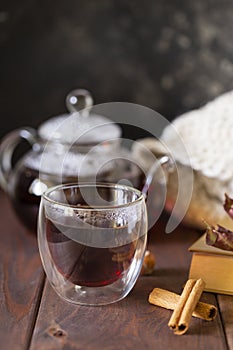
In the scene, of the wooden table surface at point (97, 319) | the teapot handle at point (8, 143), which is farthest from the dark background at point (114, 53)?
the wooden table surface at point (97, 319)

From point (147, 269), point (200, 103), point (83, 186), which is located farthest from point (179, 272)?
point (200, 103)

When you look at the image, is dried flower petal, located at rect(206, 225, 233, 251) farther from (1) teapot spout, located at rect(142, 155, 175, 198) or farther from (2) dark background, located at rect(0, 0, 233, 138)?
(2) dark background, located at rect(0, 0, 233, 138)

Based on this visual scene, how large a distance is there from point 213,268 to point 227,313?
6cm

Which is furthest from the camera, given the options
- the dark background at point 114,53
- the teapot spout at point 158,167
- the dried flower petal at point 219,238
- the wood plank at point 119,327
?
the dark background at point 114,53

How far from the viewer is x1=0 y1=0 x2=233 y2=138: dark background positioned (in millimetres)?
1180

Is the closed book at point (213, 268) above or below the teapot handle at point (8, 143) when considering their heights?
below

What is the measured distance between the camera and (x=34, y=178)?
1.01 meters

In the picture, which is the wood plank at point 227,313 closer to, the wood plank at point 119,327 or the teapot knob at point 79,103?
the wood plank at point 119,327

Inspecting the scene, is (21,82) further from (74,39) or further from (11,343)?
(11,343)

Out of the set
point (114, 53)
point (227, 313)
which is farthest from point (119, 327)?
point (114, 53)

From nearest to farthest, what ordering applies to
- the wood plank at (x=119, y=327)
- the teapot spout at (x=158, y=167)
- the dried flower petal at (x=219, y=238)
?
1. the wood plank at (x=119, y=327)
2. the dried flower petal at (x=219, y=238)
3. the teapot spout at (x=158, y=167)

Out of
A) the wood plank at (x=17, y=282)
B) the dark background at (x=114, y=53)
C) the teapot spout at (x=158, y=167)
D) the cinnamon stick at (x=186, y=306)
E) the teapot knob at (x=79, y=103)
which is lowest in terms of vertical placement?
the wood plank at (x=17, y=282)

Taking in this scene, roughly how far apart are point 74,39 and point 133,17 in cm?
12

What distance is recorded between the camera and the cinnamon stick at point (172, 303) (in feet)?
2.43
